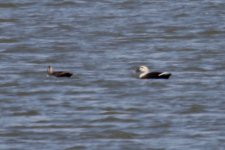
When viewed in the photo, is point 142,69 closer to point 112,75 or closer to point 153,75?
point 153,75

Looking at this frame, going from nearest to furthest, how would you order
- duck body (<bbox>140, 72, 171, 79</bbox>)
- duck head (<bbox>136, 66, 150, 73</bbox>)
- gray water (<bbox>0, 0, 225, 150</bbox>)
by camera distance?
gray water (<bbox>0, 0, 225, 150</bbox>), duck body (<bbox>140, 72, 171, 79</bbox>), duck head (<bbox>136, 66, 150, 73</bbox>)

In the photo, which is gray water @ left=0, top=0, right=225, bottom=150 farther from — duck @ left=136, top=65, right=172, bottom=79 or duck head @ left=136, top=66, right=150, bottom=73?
duck head @ left=136, top=66, right=150, bottom=73

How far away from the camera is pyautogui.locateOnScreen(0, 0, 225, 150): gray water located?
16.8m

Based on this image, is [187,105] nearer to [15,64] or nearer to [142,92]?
[142,92]

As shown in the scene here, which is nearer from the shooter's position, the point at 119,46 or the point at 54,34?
the point at 119,46

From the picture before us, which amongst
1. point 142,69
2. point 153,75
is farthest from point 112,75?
point 153,75

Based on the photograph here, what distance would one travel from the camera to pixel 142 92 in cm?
1925

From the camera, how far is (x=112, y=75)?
20.4m

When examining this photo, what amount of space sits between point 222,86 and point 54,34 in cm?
567

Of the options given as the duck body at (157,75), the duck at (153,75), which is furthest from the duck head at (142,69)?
the duck body at (157,75)

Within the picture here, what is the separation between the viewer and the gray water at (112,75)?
16844mm

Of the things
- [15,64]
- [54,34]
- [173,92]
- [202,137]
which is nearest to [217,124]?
[202,137]

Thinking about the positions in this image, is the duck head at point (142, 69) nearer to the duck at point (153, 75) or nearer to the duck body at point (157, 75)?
the duck at point (153, 75)

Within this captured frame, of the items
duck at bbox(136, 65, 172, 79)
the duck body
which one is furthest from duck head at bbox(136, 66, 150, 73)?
the duck body
